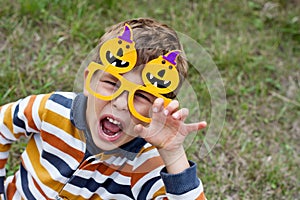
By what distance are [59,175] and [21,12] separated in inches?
46.3

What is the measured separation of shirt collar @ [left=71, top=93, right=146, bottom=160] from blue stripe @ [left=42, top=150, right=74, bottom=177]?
0.10 m

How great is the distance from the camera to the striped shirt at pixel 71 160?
4.84 ft

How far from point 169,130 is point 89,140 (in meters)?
0.25

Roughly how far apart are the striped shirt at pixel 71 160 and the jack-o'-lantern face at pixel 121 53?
219 millimetres

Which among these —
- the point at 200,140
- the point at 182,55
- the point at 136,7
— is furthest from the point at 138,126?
the point at 136,7

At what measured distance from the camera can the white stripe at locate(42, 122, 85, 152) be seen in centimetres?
149

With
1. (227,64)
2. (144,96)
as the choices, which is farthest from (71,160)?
(227,64)

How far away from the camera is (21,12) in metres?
2.47

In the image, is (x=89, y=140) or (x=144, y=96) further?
(x=89, y=140)

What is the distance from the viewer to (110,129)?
132cm

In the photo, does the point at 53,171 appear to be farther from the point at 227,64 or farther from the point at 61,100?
the point at 227,64

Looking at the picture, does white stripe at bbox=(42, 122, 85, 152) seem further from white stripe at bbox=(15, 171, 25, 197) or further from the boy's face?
white stripe at bbox=(15, 171, 25, 197)

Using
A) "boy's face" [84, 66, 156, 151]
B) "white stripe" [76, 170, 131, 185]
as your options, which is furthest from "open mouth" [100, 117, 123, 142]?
"white stripe" [76, 170, 131, 185]

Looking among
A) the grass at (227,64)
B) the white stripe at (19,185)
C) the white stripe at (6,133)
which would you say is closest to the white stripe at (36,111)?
the white stripe at (6,133)
